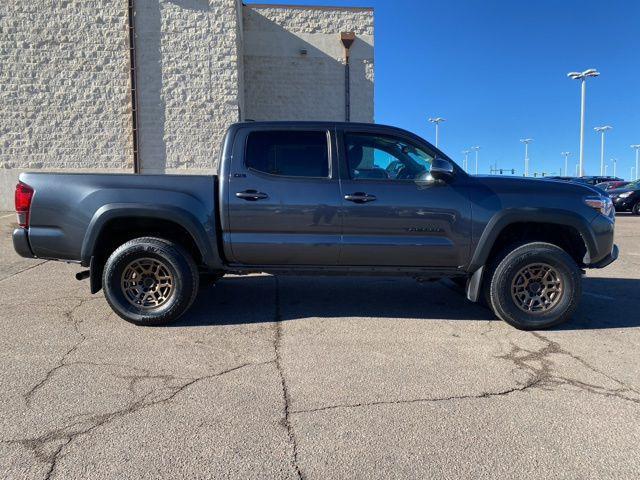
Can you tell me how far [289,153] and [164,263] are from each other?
65.8 inches

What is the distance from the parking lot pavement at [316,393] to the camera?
250 cm

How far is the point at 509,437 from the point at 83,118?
55.3 ft

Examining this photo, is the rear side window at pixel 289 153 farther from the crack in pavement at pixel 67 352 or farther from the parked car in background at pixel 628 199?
the parked car in background at pixel 628 199

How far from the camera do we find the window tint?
475cm

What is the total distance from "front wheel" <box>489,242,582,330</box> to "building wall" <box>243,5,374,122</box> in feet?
51.3

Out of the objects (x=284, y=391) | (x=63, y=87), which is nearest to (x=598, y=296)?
(x=284, y=391)

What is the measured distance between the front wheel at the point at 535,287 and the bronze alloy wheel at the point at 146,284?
331 cm

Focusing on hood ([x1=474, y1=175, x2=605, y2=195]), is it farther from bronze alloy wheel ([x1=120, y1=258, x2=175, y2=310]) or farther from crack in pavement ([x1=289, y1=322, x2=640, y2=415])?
bronze alloy wheel ([x1=120, y1=258, x2=175, y2=310])

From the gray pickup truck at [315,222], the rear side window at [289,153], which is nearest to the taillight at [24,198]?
the gray pickup truck at [315,222]

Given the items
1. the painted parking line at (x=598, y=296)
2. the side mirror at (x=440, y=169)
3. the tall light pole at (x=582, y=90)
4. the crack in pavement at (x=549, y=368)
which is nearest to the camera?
the crack in pavement at (x=549, y=368)

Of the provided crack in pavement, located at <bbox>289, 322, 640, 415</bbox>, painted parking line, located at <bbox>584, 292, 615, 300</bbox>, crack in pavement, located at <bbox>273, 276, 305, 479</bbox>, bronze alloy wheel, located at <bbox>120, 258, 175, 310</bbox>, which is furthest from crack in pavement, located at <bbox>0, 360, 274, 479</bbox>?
painted parking line, located at <bbox>584, 292, 615, 300</bbox>

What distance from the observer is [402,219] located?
4.61 meters

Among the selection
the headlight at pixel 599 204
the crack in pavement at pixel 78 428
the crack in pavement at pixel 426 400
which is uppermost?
the headlight at pixel 599 204

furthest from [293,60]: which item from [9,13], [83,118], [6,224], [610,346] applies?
[610,346]
